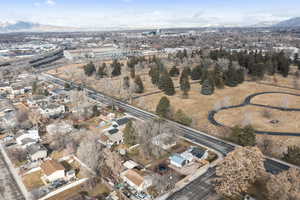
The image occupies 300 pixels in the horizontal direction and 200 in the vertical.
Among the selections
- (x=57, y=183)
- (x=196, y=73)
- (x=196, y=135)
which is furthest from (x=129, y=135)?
(x=196, y=73)

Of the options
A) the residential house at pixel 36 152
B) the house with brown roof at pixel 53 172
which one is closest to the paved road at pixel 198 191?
the house with brown roof at pixel 53 172

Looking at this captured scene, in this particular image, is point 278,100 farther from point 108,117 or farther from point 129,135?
point 108,117

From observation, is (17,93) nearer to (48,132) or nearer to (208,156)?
(48,132)

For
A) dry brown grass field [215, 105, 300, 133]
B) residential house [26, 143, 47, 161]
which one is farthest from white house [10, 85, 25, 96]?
dry brown grass field [215, 105, 300, 133]

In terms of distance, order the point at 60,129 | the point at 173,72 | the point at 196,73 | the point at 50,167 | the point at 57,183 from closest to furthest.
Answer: the point at 57,183
the point at 50,167
the point at 60,129
the point at 196,73
the point at 173,72

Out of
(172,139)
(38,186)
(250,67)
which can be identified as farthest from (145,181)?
(250,67)

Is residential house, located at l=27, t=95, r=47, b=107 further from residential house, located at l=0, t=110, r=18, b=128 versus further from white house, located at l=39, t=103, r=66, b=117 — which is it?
residential house, located at l=0, t=110, r=18, b=128

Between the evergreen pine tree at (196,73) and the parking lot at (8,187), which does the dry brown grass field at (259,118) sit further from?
the parking lot at (8,187)
